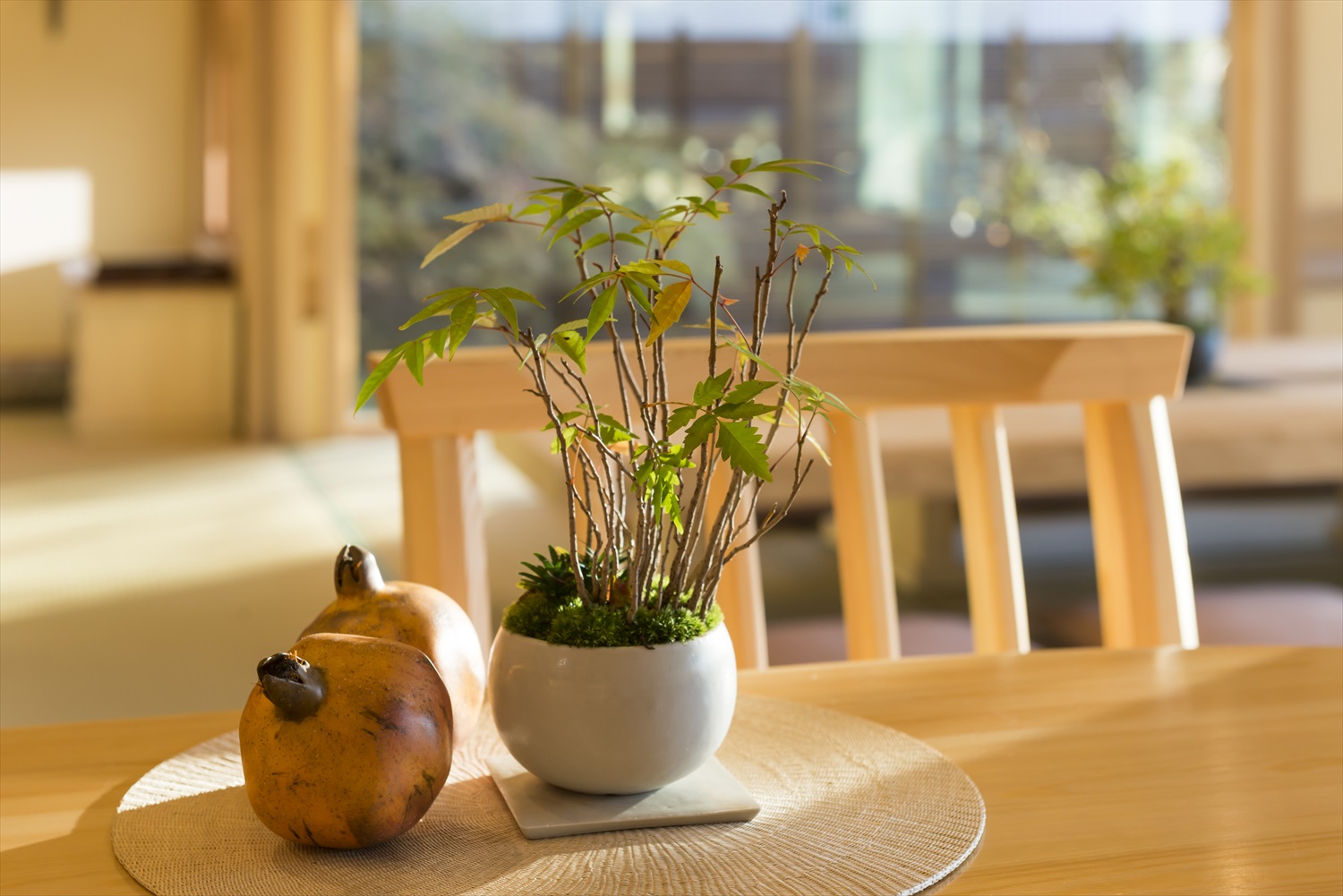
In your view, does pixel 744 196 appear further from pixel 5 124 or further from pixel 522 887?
pixel 522 887

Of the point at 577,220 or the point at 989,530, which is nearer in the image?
the point at 577,220

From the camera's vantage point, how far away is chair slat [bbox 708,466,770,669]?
934mm

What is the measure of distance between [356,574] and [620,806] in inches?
6.2

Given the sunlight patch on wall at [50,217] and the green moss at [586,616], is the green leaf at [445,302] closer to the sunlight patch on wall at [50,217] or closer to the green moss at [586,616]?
the green moss at [586,616]

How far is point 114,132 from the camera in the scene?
426 cm

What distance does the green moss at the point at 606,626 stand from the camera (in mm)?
534

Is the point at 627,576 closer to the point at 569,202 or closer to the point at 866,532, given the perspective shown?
the point at 569,202

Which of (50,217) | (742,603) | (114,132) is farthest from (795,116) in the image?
(742,603)

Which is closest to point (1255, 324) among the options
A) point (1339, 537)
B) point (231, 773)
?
point (1339, 537)

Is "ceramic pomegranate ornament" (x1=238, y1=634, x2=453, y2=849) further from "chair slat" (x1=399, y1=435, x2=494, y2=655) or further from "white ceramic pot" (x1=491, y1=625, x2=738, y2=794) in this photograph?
"chair slat" (x1=399, y1=435, x2=494, y2=655)

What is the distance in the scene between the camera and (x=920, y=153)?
4.96 metres

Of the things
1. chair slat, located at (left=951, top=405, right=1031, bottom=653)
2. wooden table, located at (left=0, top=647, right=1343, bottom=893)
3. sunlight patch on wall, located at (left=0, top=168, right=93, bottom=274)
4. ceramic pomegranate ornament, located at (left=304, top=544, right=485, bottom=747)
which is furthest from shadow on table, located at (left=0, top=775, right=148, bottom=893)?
sunlight patch on wall, located at (left=0, top=168, right=93, bottom=274)

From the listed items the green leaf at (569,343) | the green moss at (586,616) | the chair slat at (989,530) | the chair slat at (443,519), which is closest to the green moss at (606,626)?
the green moss at (586,616)

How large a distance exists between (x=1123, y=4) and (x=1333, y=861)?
5.03 metres
